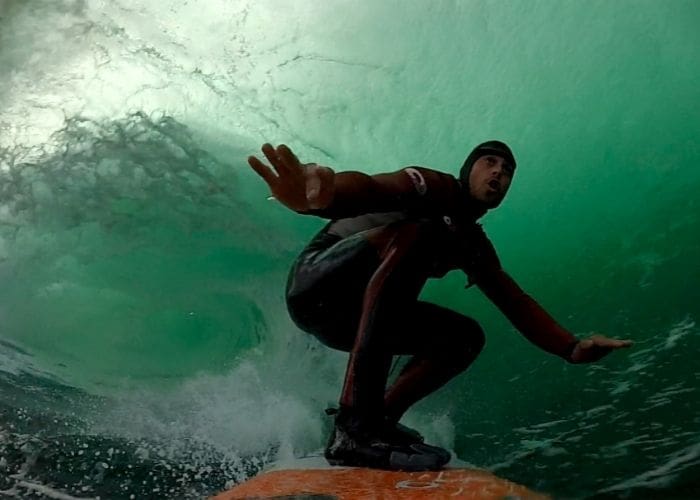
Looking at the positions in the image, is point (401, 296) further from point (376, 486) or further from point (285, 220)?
point (285, 220)

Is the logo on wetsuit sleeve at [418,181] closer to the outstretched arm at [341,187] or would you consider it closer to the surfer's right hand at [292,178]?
the outstretched arm at [341,187]

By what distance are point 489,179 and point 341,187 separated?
45 cm

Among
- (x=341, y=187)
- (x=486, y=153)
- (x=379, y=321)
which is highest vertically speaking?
(x=486, y=153)

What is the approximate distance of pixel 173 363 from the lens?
2289 millimetres

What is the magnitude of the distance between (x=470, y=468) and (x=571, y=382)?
1.30 feet

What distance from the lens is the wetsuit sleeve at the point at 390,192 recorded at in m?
1.56

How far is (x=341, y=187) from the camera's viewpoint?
1541 mm

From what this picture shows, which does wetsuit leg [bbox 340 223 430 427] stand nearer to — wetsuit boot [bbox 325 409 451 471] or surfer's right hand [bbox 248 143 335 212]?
wetsuit boot [bbox 325 409 451 471]

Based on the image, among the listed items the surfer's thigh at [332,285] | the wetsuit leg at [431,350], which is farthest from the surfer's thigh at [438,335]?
the surfer's thigh at [332,285]

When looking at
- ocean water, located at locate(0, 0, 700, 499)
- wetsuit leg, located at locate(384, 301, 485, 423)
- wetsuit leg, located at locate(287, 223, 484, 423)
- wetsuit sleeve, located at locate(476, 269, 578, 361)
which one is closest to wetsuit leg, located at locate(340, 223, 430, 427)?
wetsuit leg, located at locate(287, 223, 484, 423)

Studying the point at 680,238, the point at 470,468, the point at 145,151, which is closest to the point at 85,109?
the point at 145,151

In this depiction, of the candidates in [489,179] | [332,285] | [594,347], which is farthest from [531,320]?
[332,285]

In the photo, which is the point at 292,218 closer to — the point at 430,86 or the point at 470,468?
the point at 430,86

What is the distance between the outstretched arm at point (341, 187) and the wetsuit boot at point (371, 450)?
46cm
